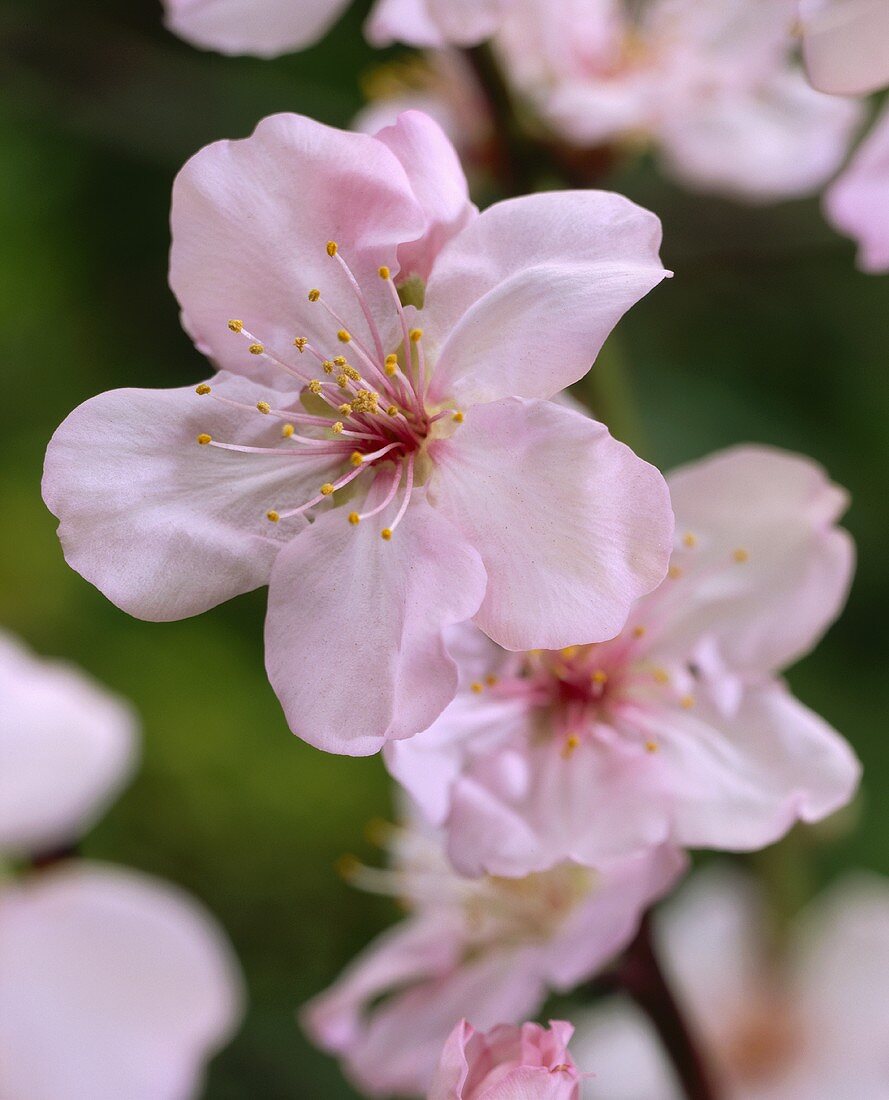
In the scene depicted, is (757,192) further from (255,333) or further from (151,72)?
(151,72)

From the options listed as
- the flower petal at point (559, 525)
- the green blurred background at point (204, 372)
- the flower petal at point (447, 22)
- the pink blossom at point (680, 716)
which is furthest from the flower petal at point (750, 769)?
the green blurred background at point (204, 372)

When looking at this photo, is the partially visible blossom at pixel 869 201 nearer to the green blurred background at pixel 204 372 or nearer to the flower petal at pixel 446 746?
the flower petal at pixel 446 746

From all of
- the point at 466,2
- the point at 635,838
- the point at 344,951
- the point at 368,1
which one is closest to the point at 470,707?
the point at 635,838

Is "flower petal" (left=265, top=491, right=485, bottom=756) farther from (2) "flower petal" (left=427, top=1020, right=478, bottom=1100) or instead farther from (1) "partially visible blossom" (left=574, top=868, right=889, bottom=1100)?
(1) "partially visible blossom" (left=574, top=868, right=889, bottom=1100)

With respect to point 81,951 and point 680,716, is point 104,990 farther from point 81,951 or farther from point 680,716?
point 680,716

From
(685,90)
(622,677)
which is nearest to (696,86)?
(685,90)

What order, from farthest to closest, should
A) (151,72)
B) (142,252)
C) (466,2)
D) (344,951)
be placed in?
(142,252)
(151,72)
(344,951)
(466,2)
